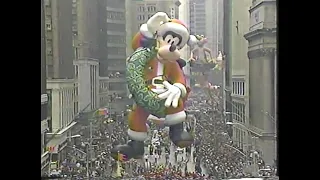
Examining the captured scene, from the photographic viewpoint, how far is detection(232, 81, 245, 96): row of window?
1.28 meters

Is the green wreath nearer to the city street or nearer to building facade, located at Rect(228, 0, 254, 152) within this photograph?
the city street

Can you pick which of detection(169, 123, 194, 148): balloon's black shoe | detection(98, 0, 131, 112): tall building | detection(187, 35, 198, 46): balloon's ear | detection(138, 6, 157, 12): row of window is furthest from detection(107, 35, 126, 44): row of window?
detection(169, 123, 194, 148): balloon's black shoe

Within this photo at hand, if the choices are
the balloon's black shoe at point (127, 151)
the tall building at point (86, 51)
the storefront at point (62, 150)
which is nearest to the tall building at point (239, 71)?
the balloon's black shoe at point (127, 151)

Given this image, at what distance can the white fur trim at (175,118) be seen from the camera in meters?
1.27

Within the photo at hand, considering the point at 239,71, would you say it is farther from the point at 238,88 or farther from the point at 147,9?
the point at 147,9

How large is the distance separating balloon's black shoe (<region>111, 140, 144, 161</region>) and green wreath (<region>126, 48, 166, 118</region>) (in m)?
0.11

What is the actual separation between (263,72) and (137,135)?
1.44ft

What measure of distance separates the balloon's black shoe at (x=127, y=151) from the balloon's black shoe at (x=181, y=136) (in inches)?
4.2

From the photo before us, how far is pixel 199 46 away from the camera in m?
1.28

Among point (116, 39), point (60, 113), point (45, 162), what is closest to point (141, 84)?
point (116, 39)

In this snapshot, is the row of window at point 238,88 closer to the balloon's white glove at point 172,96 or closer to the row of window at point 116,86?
the balloon's white glove at point 172,96

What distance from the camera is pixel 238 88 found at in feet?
4.20
